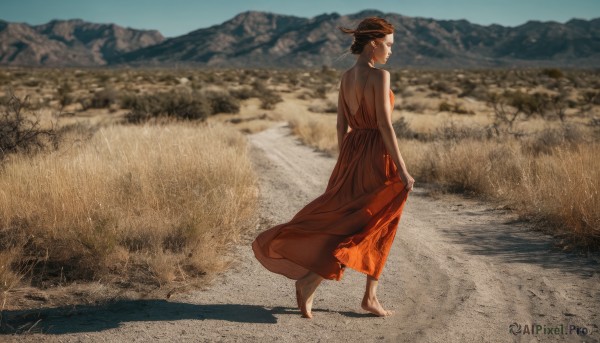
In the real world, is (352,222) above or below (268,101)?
below

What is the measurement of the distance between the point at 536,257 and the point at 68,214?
4.80 metres

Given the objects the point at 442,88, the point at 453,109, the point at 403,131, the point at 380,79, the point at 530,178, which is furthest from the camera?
the point at 442,88

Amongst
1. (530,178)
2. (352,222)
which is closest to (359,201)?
(352,222)

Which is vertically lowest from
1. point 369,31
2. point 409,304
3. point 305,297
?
point 409,304

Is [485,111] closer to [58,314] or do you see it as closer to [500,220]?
[500,220]

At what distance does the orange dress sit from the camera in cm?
364

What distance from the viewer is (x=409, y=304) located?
4312 millimetres

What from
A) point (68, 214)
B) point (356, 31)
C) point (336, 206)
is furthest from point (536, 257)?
point (68, 214)

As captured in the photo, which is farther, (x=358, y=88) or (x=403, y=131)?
(x=403, y=131)

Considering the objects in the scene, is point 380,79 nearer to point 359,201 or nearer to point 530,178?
point 359,201

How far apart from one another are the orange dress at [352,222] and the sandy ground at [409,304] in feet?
1.54

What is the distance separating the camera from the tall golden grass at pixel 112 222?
4.80m

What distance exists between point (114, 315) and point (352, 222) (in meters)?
1.99

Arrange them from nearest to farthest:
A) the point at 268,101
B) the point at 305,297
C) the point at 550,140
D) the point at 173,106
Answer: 1. the point at 305,297
2. the point at 550,140
3. the point at 173,106
4. the point at 268,101
